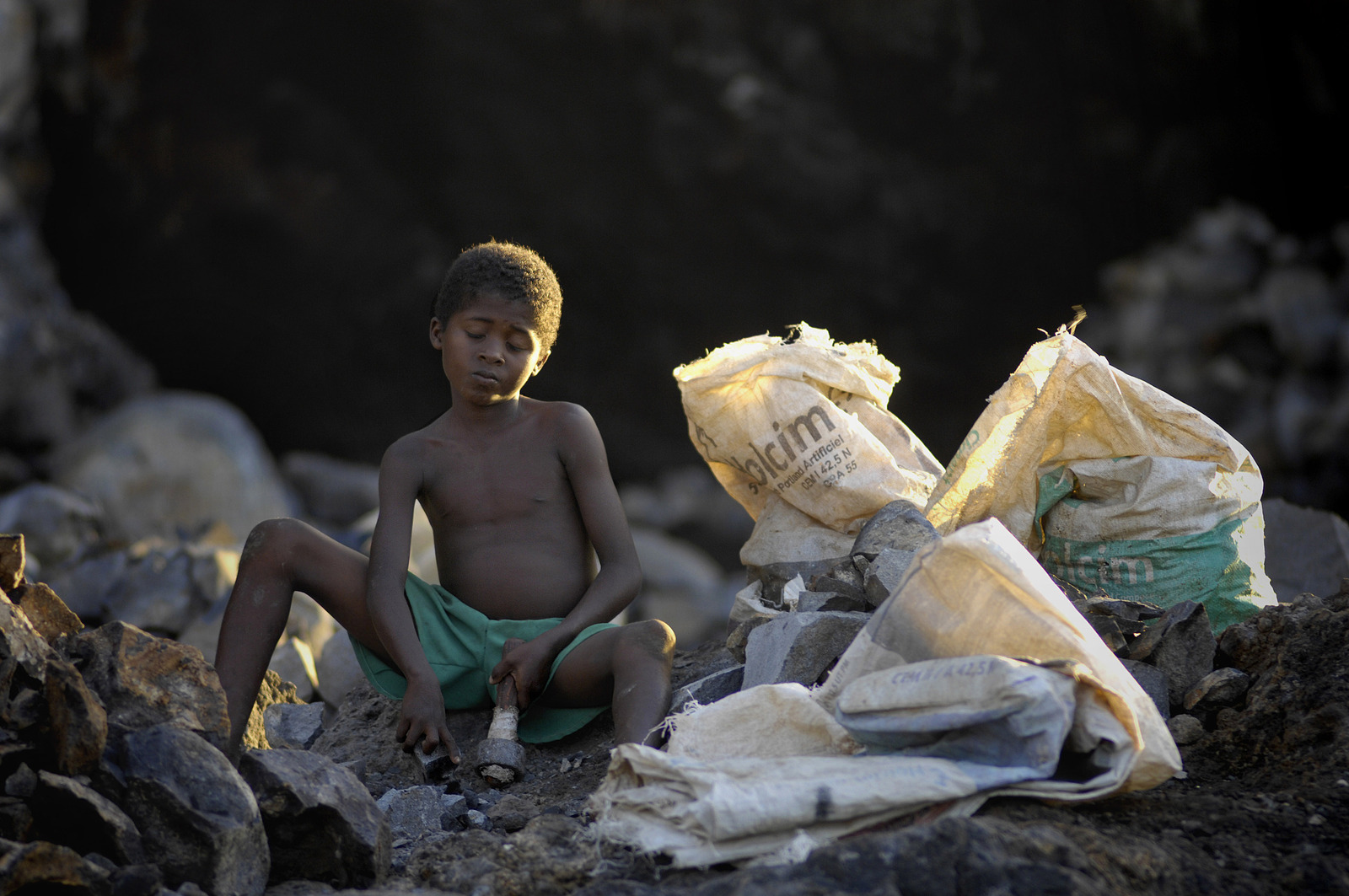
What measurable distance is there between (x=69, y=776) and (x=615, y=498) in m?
1.24

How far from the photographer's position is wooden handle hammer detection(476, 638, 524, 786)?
6.50 feet

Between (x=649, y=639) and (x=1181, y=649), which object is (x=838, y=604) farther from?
(x=1181, y=649)

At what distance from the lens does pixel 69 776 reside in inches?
54.2

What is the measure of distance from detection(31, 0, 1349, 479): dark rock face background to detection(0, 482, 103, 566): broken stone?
3.30 m

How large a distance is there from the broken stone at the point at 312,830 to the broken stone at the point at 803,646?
75 cm

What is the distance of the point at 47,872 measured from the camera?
123 centimetres

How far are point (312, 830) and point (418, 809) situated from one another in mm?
322

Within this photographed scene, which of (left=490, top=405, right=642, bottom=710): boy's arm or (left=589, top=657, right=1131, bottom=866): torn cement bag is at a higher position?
(left=490, top=405, right=642, bottom=710): boy's arm

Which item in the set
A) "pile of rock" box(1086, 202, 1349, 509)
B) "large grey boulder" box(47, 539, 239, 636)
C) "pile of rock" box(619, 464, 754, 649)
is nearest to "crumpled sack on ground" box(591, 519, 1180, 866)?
"large grey boulder" box(47, 539, 239, 636)

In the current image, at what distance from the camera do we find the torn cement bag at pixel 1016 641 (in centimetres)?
139

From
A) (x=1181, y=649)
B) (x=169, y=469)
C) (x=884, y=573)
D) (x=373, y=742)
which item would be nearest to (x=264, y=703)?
(x=373, y=742)

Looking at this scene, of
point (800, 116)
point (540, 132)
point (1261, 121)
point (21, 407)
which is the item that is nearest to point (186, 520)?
point (21, 407)

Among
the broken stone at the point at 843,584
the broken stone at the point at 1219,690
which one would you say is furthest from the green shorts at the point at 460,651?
the broken stone at the point at 1219,690

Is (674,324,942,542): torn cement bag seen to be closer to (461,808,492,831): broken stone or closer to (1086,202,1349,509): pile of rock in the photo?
(461,808,492,831): broken stone
